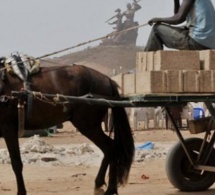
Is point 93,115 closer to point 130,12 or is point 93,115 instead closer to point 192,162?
point 192,162

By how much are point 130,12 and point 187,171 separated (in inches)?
2789

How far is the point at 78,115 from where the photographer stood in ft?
29.0

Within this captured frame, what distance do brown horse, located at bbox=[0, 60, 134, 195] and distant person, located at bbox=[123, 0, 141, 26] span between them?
68.5 metres

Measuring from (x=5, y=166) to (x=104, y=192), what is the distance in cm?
448

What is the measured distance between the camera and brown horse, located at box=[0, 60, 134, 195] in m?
8.38

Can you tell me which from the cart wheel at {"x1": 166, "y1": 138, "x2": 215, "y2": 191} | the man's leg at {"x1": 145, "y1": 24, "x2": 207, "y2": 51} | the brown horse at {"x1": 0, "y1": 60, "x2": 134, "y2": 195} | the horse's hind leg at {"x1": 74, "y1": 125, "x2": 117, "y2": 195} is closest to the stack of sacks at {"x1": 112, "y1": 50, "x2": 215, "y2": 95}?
the man's leg at {"x1": 145, "y1": 24, "x2": 207, "y2": 51}

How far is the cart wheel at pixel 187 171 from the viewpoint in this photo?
957 cm

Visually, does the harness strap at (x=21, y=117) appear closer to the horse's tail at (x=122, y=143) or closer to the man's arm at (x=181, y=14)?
the horse's tail at (x=122, y=143)

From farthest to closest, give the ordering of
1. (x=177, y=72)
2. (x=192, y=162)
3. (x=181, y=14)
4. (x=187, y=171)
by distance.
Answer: (x=187, y=171) → (x=192, y=162) → (x=181, y=14) → (x=177, y=72)

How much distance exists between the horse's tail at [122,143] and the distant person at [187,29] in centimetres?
119

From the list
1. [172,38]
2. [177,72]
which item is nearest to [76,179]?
[172,38]

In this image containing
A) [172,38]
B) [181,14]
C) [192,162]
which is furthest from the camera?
[192,162]

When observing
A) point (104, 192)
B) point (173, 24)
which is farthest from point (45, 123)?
point (173, 24)

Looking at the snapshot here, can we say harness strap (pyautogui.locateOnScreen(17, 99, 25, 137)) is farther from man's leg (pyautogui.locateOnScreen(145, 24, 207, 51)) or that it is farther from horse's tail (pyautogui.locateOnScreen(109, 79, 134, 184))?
man's leg (pyautogui.locateOnScreen(145, 24, 207, 51))
